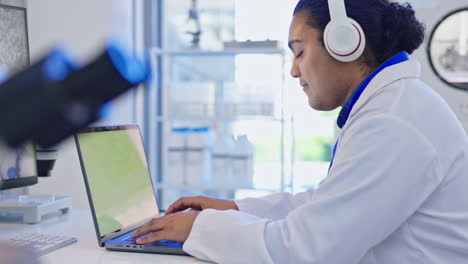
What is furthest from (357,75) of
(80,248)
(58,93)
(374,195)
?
(58,93)

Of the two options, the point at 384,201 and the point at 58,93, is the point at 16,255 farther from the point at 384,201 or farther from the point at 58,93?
the point at 384,201

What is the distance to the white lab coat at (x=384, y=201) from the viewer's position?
0.85 metres

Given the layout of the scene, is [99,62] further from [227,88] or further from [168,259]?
[227,88]

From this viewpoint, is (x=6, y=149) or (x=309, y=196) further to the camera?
(x=309, y=196)

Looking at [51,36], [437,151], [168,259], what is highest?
[51,36]

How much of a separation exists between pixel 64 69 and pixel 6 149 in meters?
0.06

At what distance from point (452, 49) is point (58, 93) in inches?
112

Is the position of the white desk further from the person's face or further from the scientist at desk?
the person's face

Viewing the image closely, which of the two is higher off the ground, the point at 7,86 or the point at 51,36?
the point at 51,36

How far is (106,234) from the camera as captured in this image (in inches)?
45.1

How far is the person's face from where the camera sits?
3.65ft

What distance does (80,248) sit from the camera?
3.73 ft

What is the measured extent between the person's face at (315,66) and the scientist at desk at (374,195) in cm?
4

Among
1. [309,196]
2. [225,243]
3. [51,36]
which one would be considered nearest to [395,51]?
[309,196]
